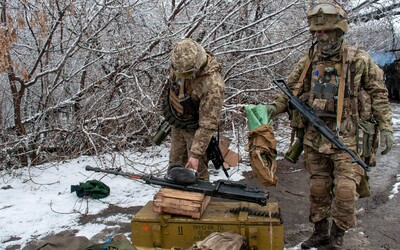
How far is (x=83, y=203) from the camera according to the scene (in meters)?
5.03

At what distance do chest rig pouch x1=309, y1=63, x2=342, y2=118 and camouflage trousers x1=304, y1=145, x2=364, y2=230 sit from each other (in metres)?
0.36

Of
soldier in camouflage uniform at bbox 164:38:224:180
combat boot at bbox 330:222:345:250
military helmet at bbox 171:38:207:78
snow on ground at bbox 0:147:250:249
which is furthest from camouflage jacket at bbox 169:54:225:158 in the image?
snow on ground at bbox 0:147:250:249

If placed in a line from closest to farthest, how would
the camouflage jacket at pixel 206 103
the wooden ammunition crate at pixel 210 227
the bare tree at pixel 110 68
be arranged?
the wooden ammunition crate at pixel 210 227, the camouflage jacket at pixel 206 103, the bare tree at pixel 110 68

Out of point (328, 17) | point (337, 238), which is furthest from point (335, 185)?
point (328, 17)

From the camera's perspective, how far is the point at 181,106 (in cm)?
389

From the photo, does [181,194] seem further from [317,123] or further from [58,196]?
[58,196]

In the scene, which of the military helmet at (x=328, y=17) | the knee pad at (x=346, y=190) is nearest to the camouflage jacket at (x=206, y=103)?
the military helmet at (x=328, y=17)

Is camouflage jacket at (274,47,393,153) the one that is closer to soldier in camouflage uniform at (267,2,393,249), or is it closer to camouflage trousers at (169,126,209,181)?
soldier in camouflage uniform at (267,2,393,249)

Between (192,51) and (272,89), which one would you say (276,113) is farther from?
(272,89)

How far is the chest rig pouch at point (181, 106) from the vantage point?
3.83 meters

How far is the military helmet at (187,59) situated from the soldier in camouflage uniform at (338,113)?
777 millimetres

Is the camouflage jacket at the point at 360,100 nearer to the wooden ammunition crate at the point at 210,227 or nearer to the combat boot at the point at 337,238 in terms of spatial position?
the combat boot at the point at 337,238

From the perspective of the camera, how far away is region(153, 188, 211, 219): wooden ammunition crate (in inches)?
133

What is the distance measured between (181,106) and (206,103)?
0.30m
